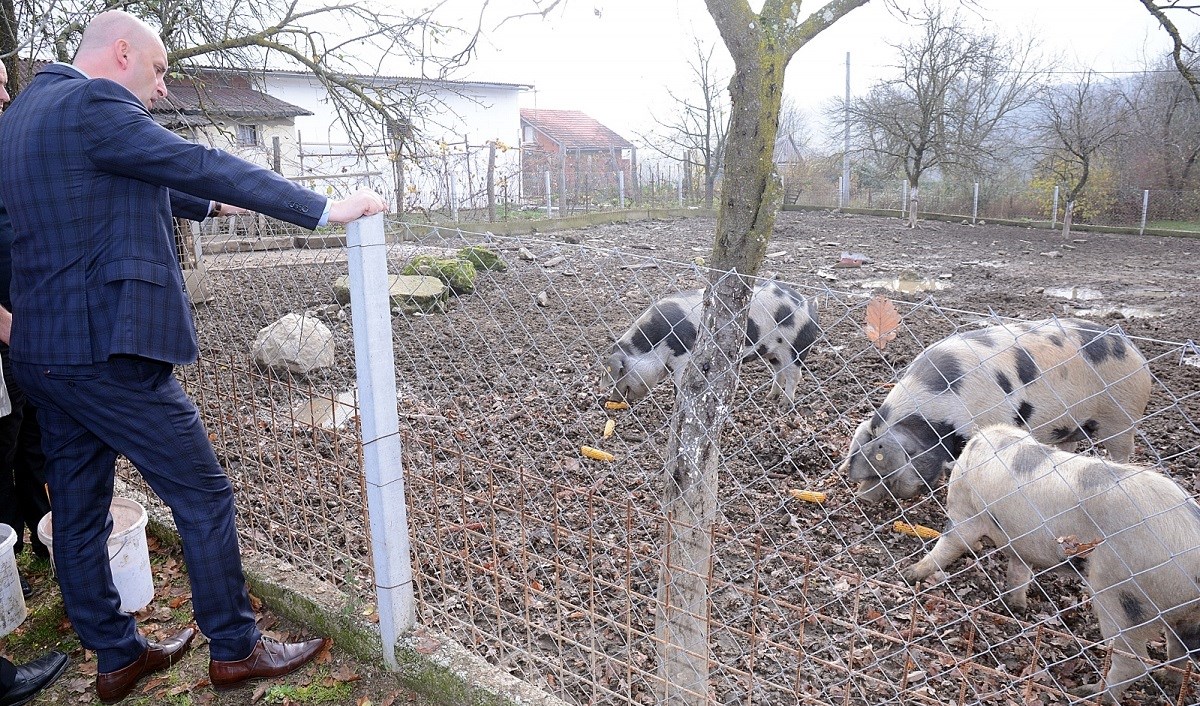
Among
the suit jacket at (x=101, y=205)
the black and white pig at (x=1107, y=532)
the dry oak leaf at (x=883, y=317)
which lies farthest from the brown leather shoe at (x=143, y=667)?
the black and white pig at (x=1107, y=532)

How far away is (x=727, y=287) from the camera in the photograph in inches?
115

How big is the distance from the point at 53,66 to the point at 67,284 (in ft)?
2.07

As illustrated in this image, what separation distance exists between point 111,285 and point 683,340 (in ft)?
13.9

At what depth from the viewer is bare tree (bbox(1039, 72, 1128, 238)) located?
18312mm

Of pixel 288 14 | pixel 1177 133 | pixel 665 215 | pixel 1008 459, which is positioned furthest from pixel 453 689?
pixel 1177 133

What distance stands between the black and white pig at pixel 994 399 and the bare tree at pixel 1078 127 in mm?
15449

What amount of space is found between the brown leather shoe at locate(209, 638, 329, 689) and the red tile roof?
40934 mm

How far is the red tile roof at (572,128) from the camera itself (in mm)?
43500

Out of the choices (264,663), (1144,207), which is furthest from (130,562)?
(1144,207)

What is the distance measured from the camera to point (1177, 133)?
22.0m

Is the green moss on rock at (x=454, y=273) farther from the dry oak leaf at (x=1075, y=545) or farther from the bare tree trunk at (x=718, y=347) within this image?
the dry oak leaf at (x=1075, y=545)

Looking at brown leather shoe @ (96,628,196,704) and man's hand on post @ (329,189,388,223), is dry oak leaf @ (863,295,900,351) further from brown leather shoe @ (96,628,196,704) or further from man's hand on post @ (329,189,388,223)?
brown leather shoe @ (96,628,196,704)

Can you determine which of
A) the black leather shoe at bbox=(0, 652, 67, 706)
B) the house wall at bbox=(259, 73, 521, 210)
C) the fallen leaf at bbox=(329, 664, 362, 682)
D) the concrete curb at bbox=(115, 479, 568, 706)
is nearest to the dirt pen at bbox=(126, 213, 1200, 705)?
the concrete curb at bbox=(115, 479, 568, 706)

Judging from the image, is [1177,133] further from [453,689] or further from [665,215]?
[453,689]
